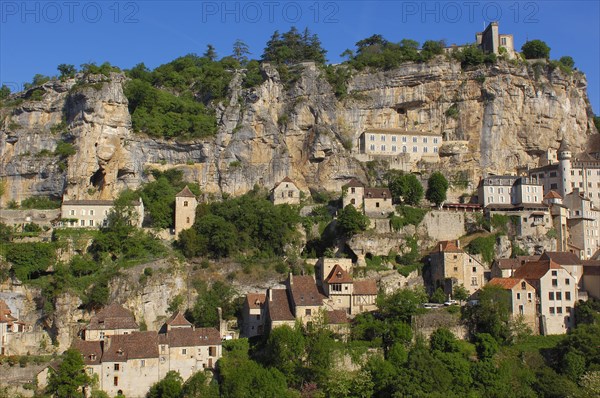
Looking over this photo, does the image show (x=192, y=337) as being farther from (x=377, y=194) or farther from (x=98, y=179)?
(x=98, y=179)

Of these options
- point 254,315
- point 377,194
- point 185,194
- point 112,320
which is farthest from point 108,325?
point 377,194

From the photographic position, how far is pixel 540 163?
282 feet

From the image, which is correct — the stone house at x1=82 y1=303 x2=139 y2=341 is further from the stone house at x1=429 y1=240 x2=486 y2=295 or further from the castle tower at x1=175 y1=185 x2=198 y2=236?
the stone house at x1=429 y1=240 x2=486 y2=295

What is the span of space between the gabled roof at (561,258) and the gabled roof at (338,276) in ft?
Result: 53.7

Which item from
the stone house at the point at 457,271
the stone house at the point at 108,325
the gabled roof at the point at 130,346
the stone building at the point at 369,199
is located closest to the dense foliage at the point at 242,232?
the stone building at the point at 369,199

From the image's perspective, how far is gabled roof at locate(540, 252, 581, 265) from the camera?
211ft

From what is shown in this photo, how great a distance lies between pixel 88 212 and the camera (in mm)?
73375

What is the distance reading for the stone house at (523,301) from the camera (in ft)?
197

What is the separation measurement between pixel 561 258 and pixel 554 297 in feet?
17.3

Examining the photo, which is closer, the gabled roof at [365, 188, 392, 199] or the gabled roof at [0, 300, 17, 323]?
the gabled roof at [0, 300, 17, 323]

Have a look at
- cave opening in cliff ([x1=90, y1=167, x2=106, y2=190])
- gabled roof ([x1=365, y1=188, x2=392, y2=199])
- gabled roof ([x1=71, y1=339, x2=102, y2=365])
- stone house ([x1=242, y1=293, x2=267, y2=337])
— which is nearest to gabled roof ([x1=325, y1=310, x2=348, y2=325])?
stone house ([x1=242, y1=293, x2=267, y2=337])

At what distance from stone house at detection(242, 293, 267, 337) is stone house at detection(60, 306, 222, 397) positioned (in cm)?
366

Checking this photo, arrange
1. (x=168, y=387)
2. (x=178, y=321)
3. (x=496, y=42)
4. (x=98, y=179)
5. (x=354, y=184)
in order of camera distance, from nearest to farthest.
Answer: (x=168, y=387) < (x=178, y=321) < (x=354, y=184) < (x=98, y=179) < (x=496, y=42)

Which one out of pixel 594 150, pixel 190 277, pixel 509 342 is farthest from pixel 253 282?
pixel 594 150
